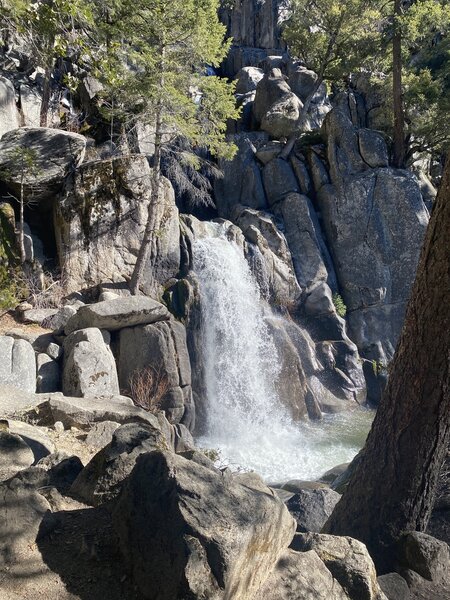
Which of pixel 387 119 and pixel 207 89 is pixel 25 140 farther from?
pixel 387 119

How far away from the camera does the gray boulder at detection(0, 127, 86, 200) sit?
13.3m

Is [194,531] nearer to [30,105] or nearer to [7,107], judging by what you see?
[7,107]

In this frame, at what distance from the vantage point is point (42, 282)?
13516mm

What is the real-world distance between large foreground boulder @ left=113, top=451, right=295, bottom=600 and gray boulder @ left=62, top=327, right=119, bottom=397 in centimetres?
732

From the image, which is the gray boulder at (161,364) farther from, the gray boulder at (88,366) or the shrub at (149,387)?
the gray boulder at (88,366)

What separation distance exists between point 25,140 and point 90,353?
6.91m

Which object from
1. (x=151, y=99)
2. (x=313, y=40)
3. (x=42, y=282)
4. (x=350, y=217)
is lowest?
(x=42, y=282)

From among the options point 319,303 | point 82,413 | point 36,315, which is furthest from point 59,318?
point 319,303

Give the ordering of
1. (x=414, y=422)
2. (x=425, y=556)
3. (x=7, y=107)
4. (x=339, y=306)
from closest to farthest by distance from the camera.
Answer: (x=425, y=556), (x=414, y=422), (x=7, y=107), (x=339, y=306)

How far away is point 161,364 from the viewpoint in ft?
38.1

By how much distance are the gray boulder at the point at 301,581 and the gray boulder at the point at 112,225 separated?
11.4 m

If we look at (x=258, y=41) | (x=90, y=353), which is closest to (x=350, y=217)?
(x=90, y=353)

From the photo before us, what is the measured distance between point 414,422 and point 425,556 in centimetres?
106

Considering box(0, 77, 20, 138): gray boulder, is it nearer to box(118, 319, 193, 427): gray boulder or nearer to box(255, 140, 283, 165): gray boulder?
box(118, 319, 193, 427): gray boulder
